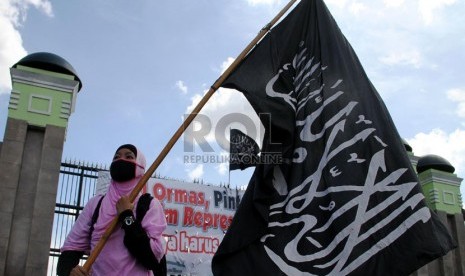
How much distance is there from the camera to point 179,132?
10.7 ft

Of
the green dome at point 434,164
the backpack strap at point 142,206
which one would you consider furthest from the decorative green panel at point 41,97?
the green dome at point 434,164

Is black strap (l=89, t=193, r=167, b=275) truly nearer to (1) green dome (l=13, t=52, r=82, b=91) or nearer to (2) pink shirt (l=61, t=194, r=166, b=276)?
(2) pink shirt (l=61, t=194, r=166, b=276)

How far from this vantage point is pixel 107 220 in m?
3.04

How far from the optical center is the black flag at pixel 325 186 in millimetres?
3172

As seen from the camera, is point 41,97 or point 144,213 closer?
point 144,213

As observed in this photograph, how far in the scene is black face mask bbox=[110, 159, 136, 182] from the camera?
10.3 feet

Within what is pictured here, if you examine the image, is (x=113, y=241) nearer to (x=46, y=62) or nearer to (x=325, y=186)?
(x=325, y=186)

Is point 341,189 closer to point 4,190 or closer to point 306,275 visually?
point 306,275

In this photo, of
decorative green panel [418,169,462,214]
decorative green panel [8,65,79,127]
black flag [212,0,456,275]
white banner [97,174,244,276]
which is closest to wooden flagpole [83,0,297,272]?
black flag [212,0,456,275]

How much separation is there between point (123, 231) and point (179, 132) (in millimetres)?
732

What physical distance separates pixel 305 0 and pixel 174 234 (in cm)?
773

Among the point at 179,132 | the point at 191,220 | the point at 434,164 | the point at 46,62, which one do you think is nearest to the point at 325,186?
the point at 179,132

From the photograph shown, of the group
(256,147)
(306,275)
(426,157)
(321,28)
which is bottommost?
(306,275)

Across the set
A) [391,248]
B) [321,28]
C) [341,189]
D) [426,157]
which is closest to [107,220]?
[341,189]
